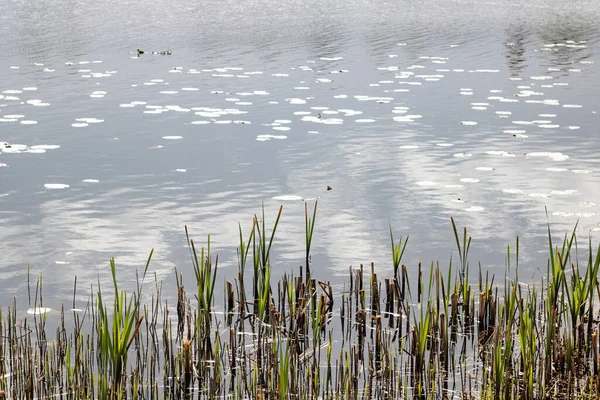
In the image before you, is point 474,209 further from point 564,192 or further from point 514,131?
point 514,131

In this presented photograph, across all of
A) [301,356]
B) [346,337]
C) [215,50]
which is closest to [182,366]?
[301,356]

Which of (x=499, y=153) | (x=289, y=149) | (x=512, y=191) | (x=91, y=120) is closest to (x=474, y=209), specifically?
(x=512, y=191)

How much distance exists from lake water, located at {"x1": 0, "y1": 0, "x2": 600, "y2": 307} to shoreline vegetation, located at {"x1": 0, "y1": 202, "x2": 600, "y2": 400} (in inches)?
49.8

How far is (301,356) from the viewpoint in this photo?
573 centimetres

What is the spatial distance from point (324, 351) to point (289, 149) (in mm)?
6609

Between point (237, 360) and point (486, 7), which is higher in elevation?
point (486, 7)

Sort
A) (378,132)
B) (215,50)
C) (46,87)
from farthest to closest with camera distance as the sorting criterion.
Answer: (215,50), (46,87), (378,132)

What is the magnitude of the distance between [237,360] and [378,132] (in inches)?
328

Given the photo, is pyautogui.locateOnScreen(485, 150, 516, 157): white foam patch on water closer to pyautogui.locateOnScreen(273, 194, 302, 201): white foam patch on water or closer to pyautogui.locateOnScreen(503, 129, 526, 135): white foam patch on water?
pyautogui.locateOnScreen(503, 129, 526, 135): white foam patch on water

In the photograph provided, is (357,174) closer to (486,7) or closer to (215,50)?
(215,50)

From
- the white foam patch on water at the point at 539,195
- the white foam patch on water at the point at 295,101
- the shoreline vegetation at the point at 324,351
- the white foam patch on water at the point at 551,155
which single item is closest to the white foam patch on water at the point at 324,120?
the white foam patch on water at the point at 295,101

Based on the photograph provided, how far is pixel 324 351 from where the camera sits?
6254 mm

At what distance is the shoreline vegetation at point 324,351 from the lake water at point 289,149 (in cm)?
126

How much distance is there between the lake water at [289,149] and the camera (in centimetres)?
867
